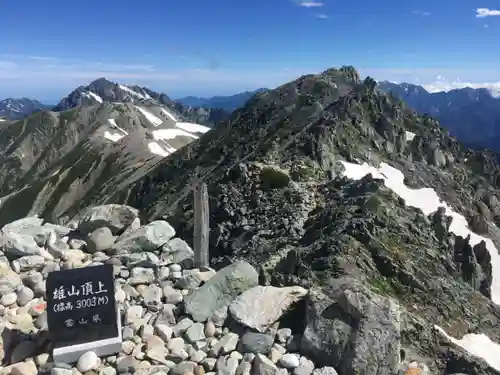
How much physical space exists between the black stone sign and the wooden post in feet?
16.5

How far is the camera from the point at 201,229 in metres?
16.9

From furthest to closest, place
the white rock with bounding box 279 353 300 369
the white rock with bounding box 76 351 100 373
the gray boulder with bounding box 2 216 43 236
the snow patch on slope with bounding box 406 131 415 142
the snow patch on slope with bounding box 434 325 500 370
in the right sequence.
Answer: the snow patch on slope with bounding box 406 131 415 142, the snow patch on slope with bounding box 434 325 500 370, the gray boulder with bounding box 2 216 43 236, the white rock with bounding box 279 353 300 369, the white rock with bounding box 76 351 100 373

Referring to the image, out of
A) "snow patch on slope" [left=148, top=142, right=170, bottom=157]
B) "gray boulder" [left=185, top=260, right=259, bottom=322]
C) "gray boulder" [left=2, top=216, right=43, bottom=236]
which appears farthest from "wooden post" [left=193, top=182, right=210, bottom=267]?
"snow patch on slope" [left=148, top=142, right=170, bottom=157]

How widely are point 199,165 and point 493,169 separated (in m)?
76.4

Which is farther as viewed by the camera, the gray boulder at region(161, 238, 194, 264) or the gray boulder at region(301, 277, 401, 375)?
the gray boulder at region(161, 238, 194, 264)

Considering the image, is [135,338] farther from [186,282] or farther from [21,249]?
[21,249]

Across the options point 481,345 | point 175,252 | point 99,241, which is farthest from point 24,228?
point 481,345

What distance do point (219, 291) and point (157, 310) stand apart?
74.6 inches

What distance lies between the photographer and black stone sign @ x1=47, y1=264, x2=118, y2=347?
11.5m

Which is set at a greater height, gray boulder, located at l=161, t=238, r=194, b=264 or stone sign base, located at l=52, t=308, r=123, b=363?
gray boulder, located at l=161, t=238, r=194, b=264

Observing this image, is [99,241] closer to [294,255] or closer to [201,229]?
[201,229]

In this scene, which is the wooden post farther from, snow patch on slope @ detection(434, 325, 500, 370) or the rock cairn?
snow patch on slope @ detection(434, 325, 500, 370)

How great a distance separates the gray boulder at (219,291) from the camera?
13398 millimetres

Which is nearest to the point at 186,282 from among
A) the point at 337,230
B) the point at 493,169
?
the point at 337,230
